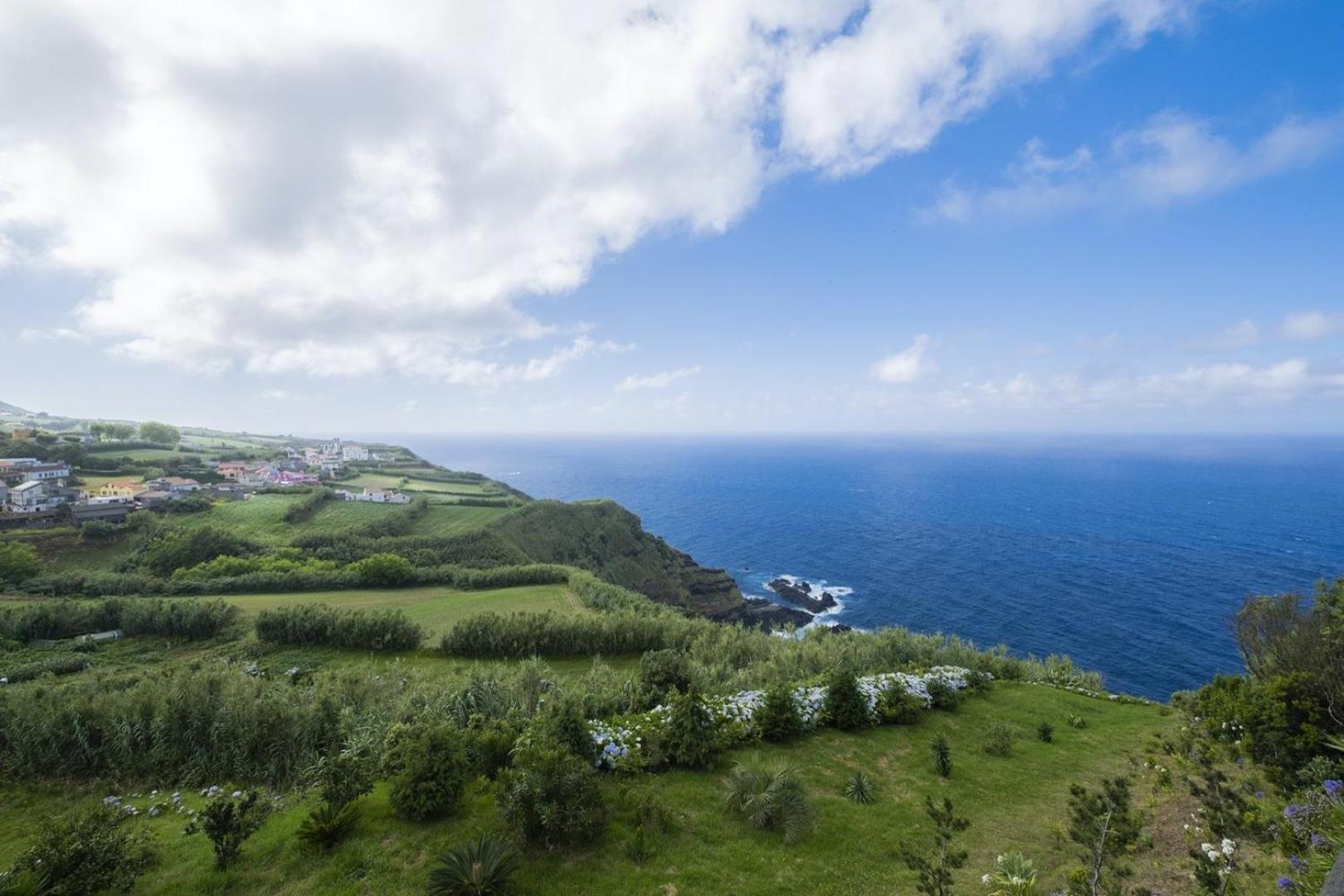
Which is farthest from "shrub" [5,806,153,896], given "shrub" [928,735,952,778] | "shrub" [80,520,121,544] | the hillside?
"shrub" [80,520,121,544]

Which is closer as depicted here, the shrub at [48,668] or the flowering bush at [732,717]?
the flowering bush at [732,717]

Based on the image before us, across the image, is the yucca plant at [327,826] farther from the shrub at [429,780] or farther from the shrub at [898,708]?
the shrub at [898,708]

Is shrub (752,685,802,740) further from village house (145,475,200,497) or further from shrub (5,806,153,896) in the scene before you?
village house (145,475,200,497)

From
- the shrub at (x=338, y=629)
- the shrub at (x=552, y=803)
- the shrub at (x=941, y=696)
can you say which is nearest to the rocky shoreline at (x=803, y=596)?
the shrub at (x=941, y=696)

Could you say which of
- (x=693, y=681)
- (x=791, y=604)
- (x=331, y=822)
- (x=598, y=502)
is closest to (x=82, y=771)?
(x=331, y=822)

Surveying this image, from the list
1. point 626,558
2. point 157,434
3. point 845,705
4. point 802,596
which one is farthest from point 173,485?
point 845,705

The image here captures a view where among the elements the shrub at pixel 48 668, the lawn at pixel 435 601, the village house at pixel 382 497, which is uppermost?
the village house at pixel 382 497

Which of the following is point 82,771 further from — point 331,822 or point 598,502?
point 598,502
